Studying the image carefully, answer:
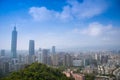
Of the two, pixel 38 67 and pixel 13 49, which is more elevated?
pixel 13 49

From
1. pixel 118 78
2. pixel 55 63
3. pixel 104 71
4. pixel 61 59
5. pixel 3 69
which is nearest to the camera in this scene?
pixel 118 78

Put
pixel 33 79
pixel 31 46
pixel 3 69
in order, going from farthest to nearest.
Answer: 1. pixel 31 46
2. pixel 3 69
3. pixel 33 79

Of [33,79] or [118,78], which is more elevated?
[33,79]

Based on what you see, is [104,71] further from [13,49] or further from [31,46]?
[13,49]

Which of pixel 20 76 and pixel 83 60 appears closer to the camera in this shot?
pixel 20 76

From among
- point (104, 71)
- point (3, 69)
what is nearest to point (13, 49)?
point (3, 69)

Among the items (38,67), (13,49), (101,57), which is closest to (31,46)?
(13,49)

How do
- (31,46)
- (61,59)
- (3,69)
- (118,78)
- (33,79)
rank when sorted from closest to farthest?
1. (33,79)
2. (118,78)
3. (3,69)
4. (61,59)
5. (31,46)

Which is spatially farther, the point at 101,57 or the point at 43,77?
the point at 101,57

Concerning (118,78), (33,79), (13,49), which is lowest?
(118,78)

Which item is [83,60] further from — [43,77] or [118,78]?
[43,77]
